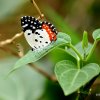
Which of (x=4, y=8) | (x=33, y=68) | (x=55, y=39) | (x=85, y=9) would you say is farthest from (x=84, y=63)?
(x=85, y=9)

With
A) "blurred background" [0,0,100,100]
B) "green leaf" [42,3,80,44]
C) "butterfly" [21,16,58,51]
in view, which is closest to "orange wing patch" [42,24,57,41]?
"butterfly" [21,16,58,51]

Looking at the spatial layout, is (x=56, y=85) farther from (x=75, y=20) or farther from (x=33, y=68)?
(x=75, y=20)

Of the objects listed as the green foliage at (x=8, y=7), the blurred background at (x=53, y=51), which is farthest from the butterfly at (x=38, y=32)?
the green foliage at (x=8, y=7)

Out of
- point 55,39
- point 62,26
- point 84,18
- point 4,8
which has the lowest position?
point 84,18

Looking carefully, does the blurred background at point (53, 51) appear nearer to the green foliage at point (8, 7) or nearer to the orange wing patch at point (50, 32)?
the green foliage at point (8, 7)

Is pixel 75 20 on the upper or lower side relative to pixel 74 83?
lower

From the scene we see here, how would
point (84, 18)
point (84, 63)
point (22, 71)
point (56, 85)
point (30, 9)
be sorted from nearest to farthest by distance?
point (84, 63), point (56, 85), point (22, 71), point (84, 18), point (30, 9)

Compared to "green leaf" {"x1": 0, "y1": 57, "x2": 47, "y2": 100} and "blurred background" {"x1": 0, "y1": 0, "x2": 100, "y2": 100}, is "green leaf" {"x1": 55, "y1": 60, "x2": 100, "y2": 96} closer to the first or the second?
"blurred background" {"x1": 0, "y1": 0, "x2": 100, "y2": 100}

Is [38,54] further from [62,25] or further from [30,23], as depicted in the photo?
[62,25]
